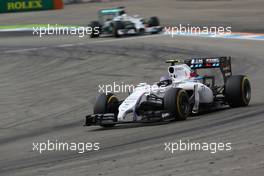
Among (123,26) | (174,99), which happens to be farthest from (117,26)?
(174,99)

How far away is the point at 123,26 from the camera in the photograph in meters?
31.6

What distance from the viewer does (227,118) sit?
13.7 meters

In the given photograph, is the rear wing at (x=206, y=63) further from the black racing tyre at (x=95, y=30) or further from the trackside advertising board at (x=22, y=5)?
the trackside advertising board at (x=22, y=5)

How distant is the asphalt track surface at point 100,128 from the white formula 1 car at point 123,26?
0.95 metres

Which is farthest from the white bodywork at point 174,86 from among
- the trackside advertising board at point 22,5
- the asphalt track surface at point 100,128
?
the trackside advertising board at point 22,5

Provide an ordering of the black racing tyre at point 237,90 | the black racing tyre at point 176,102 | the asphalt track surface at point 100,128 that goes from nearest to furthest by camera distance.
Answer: the asphalt track surface at point 100,128
the black racing tyre at point 176,102
the black racing tyre at point 237,90

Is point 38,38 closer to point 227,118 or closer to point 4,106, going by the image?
point 4,106

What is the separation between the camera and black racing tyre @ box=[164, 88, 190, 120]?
13.5 m

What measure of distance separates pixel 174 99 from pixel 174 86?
0.90m

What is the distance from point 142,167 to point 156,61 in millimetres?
14460

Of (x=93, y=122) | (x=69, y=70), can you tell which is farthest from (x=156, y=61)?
(x=93, y=122)

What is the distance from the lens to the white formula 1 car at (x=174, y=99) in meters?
13.7

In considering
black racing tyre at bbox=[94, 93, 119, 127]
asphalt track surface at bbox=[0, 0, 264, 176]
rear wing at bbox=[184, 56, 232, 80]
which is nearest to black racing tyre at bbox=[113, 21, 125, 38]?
Answer: asphalt track surface at bbox=[0, 0, 264, 176]

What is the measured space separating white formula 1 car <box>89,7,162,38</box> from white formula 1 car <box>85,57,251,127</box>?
16.1 metres
